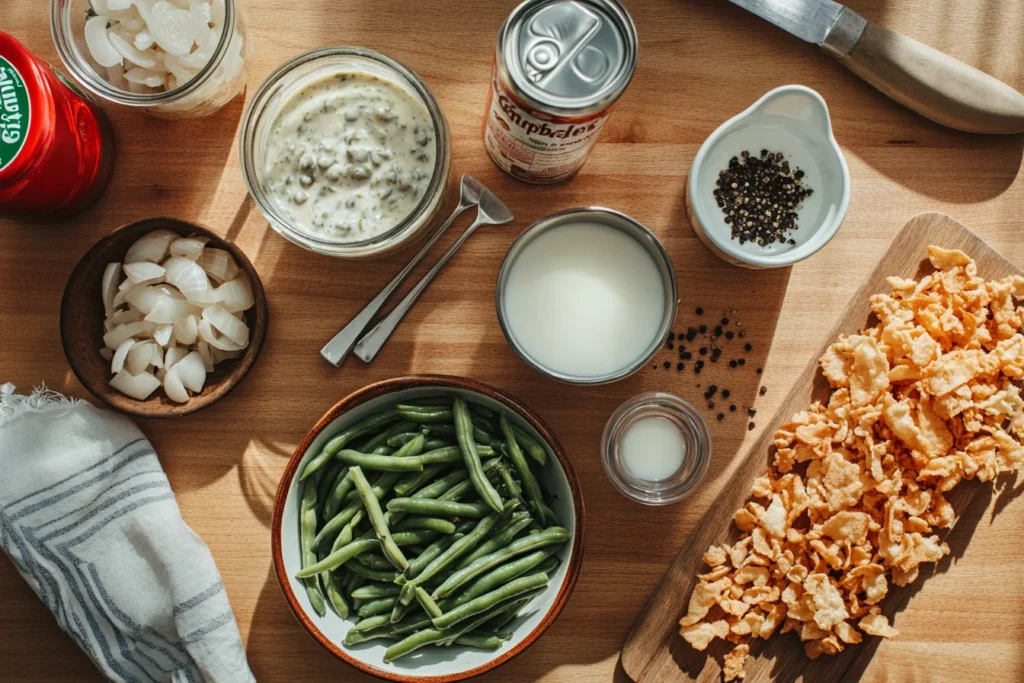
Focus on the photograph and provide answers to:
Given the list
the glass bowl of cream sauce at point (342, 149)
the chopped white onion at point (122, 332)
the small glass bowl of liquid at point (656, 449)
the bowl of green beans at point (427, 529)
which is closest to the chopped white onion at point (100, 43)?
the glass bowl of cream sauce at point (342, 149)

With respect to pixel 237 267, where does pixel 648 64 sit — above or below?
above

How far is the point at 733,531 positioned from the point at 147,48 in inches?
70.0

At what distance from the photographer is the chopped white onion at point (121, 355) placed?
5.71 feet

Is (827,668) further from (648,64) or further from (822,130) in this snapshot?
(648,64)

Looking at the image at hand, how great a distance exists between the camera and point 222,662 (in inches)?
70.6

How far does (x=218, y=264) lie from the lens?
5.87 ft

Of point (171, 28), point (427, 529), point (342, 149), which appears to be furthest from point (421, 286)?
point (171, 28)

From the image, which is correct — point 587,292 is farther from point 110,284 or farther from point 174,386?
point 110,284

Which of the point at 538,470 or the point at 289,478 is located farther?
the point at 538,470

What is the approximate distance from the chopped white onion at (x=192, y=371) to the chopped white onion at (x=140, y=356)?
0.07 m

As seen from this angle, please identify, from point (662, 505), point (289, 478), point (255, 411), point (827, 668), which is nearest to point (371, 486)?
point (289, 478)

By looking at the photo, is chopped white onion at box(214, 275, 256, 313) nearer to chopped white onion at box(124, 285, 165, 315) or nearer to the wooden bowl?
the wooden bowl

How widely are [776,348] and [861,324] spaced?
0.21 m

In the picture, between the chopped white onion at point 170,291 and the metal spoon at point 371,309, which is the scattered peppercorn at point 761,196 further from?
the chopped white onion at point 170,291
